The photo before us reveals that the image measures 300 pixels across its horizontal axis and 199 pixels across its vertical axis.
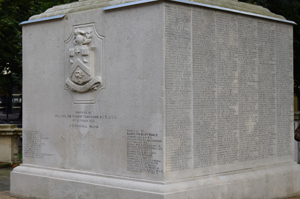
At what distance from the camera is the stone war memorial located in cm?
698

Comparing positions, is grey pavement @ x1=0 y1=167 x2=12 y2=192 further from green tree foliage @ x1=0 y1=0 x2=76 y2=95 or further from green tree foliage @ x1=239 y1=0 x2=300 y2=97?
green tree foliage @ x1=0 y1=0 x2=76 y2=95

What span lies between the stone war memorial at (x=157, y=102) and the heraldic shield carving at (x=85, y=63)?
0.06ft

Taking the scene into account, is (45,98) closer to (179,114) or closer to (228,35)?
(179,114)

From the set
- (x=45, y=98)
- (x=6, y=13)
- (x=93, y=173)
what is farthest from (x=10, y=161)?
(x=6, y=13)

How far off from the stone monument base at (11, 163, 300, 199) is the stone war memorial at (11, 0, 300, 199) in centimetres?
2

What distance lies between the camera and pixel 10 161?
524 inches

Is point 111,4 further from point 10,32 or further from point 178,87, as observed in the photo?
point 10,32

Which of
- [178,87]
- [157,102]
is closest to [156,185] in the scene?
[157,102]

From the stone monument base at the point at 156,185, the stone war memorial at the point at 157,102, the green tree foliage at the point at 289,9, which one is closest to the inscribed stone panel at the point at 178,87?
the stone war memorial at the point at 157,102

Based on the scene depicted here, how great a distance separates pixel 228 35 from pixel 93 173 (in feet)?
10.4

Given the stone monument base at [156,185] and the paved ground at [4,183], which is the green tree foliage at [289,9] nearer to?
the stone monument base at [156,185]

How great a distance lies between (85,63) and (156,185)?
2.42 meters

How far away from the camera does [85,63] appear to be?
7.91 m

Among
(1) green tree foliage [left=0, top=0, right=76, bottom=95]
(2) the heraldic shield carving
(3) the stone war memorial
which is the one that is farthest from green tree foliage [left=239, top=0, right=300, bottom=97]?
(1) green tree foliage [left=0, top=0, right=76, bottom=95]
